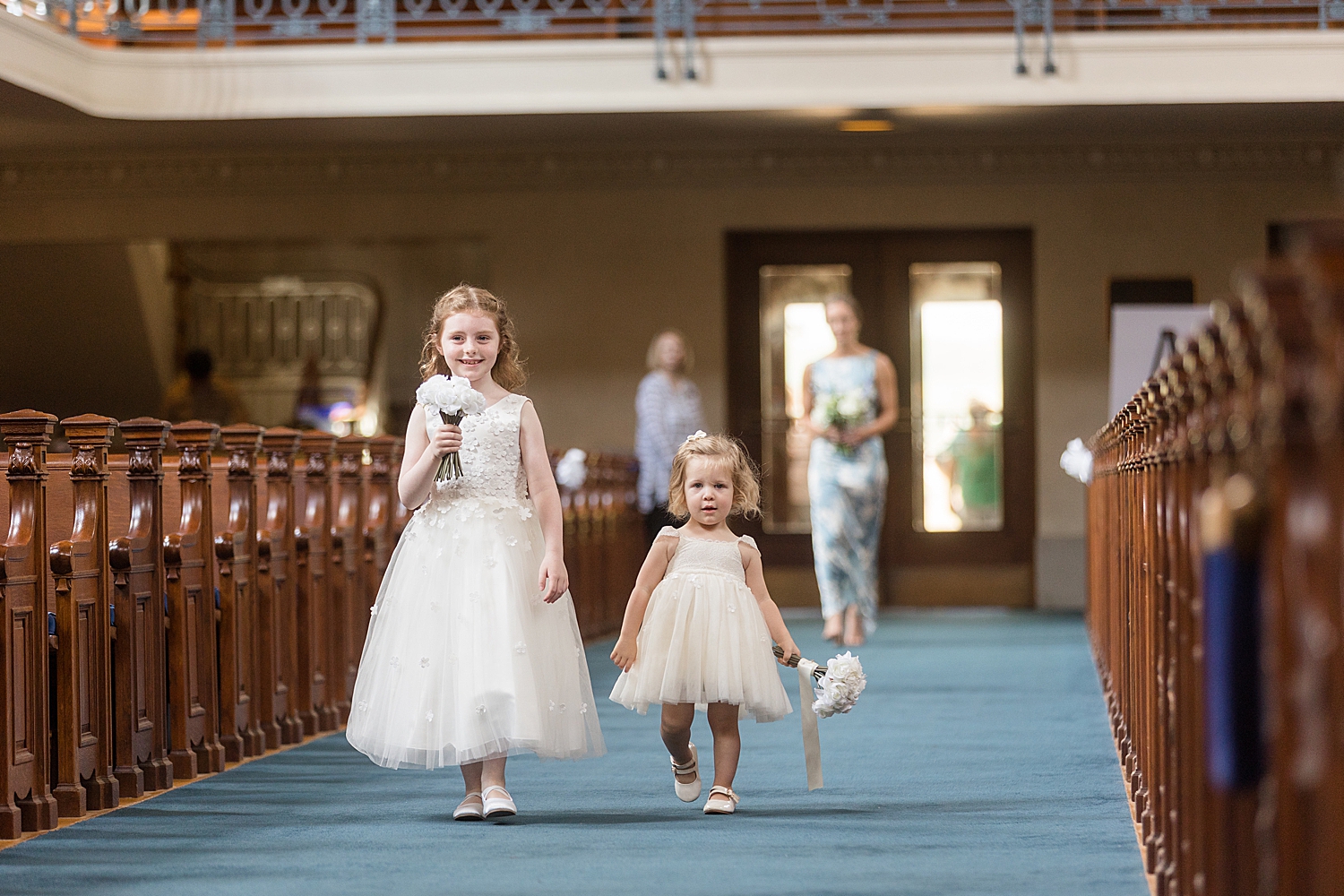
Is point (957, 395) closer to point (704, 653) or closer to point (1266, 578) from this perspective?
point (704, 653)

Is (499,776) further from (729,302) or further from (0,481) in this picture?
(729,302)

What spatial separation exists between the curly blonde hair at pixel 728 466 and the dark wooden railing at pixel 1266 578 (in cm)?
156

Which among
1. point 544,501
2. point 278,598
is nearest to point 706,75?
point 278,598

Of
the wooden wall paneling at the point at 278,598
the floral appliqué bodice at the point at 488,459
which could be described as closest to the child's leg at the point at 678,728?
the floral appliqué bodice at the point at 488,459

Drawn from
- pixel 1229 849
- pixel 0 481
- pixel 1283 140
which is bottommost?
pixel 1229 849

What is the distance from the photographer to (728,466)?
4.19 m

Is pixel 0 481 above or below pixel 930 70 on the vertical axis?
below

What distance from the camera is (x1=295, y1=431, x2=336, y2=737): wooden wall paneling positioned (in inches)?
233

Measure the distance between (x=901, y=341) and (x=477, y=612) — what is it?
8859 mm

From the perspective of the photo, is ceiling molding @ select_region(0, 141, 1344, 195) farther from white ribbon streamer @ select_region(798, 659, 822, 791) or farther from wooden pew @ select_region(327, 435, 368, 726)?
white ribbon streamer @ select_region(798, 659, 822, 791)

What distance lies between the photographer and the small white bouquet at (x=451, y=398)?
156 inches

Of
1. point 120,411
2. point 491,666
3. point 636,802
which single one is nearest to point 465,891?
point 491,666

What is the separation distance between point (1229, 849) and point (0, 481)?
3639 mm

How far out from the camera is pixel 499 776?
4160mm
